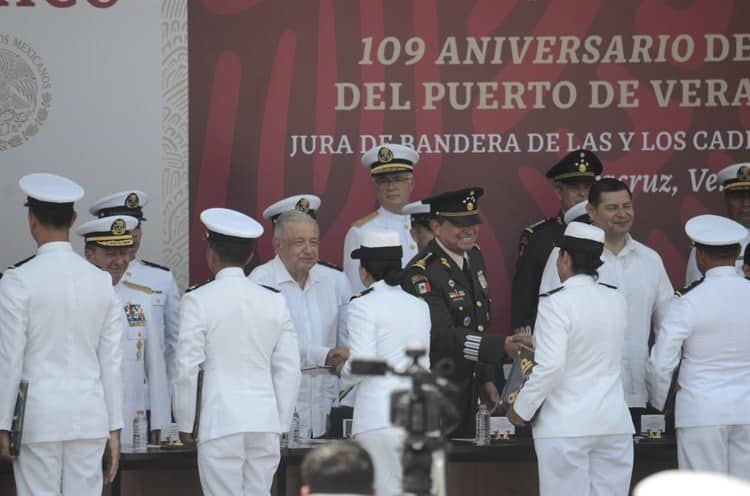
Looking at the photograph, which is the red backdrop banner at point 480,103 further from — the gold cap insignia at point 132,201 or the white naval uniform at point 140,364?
the white naval uniform at point 140,364

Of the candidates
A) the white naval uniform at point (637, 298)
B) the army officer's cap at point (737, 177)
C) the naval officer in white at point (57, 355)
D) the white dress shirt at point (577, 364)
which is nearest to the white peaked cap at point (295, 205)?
the white naval uniform at point (637, 298)

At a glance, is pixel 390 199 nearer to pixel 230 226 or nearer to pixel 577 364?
pixel 230 226

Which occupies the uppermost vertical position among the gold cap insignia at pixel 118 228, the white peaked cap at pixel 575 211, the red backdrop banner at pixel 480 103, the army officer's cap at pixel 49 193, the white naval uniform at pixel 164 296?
the red backdrop banner at pixel 480 103

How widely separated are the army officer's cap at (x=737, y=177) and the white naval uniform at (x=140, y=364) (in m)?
3.34

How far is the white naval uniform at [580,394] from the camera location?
6.03 m

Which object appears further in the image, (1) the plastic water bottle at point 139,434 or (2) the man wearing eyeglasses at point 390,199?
(2) the man wearing eyeglasses at point 390,199

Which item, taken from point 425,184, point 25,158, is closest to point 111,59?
point 25,158

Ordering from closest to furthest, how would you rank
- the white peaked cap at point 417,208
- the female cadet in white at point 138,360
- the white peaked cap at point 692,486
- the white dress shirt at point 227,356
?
the white peaked cap at point 692,486 → the white dress shirt at point 227,356 → the female cadet in white at point 138,360 → the white peaked cap at point 417,208

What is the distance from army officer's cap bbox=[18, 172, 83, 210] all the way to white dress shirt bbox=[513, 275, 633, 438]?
6.80 feet

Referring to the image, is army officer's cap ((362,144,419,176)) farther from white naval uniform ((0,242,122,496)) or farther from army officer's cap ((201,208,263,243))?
white naval uniform ((0,242,122,496))

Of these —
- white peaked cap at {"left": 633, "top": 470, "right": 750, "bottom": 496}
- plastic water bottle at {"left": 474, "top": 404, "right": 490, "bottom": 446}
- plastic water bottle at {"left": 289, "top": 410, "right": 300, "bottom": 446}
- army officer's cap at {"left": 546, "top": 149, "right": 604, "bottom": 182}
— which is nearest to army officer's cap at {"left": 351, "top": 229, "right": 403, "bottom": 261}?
plastic water bottle at {"left": 474, "top": 404, "right": 490, "bottom": 446}

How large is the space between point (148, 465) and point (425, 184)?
289 cm

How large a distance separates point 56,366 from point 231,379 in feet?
2.48

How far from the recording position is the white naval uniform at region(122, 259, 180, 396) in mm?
7621
